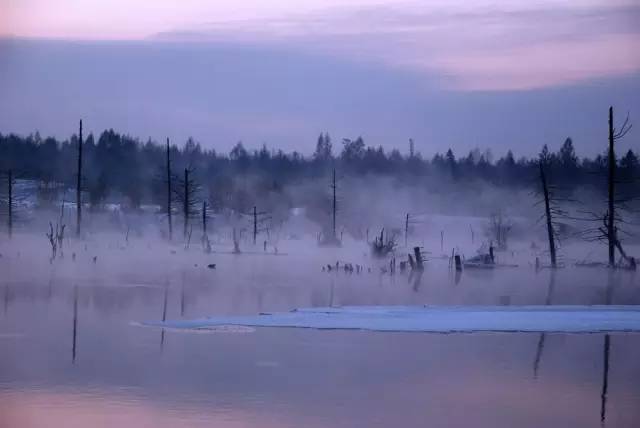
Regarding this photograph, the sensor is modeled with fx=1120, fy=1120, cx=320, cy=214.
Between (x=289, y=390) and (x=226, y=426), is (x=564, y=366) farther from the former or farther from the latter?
(x=226, y=426)

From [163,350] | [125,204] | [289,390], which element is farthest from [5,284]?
[125,204]

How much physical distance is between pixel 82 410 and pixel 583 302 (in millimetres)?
20245

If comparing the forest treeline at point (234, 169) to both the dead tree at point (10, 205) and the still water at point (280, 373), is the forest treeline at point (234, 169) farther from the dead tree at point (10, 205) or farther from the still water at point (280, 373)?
the still water at point (280, 373)

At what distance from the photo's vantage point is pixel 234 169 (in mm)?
137875

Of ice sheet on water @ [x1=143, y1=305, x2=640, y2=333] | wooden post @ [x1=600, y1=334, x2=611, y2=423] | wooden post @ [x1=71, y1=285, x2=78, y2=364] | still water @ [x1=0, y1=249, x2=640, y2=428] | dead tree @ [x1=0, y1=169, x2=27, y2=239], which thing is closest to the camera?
still water @ [x1=0, y1=249, x2=640, y2=428]

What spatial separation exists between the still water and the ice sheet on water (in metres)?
0.82

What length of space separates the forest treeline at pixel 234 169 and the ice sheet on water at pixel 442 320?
5864cm

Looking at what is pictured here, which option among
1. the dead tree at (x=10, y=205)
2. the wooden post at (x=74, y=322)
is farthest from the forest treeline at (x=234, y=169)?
the wooden post at (x=74, y=322)

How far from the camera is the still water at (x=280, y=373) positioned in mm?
14547

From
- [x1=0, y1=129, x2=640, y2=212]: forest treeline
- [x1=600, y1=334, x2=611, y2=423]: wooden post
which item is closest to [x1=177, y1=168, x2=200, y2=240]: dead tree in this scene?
[x1=0, y1=129, x2=640, y2=212]: forest treeline

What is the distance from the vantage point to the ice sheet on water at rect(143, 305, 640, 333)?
24.2 meters

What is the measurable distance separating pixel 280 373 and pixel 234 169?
121 meters

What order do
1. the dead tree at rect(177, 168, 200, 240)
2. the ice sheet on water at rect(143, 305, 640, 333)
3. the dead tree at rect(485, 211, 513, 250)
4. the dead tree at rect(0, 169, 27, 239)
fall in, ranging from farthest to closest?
the dead tree at rect(485, 211, 513, 250) < the dead tree at rect(177, 168, 200, 240) < the dead tree at rect(0, 169, 27, 239) < the ice sheet on water at rect(143, 305, 640, 333)

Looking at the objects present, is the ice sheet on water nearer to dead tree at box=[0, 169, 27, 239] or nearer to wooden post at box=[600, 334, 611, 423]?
wooden post at box=[600, 334, 611, 423]
